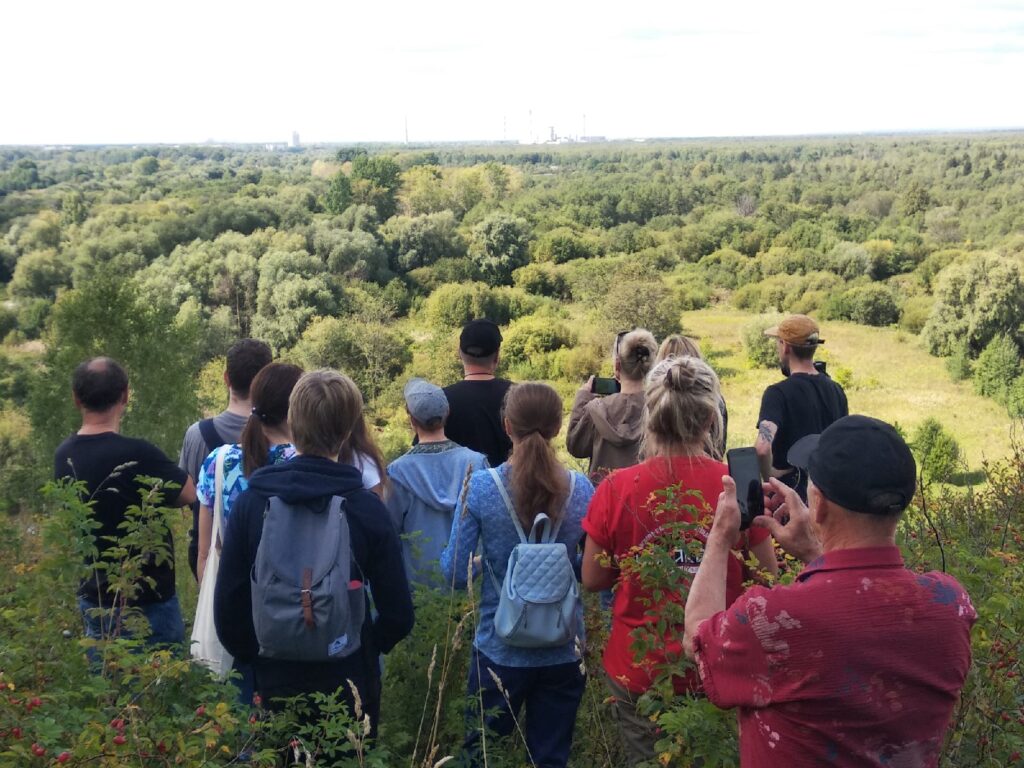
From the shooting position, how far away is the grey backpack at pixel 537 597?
2.79 metres

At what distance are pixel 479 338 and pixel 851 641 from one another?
2886 mm

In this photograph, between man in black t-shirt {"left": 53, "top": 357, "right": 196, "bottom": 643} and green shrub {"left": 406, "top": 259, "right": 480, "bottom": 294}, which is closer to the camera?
man in black t-shirt {"left": 53, "top": 357, "right": 196, "bottom": 643}

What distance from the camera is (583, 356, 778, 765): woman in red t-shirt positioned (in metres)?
2.42

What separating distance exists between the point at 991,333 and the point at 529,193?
61.7 meters

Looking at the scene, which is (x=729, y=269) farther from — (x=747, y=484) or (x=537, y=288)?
(x=747, y=484)

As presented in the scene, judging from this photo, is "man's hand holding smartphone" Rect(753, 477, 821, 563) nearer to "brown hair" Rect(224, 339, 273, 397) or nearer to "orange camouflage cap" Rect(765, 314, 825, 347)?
"brown hair" Rect(224, 339, 273, 397)

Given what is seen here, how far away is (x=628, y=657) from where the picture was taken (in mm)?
2533

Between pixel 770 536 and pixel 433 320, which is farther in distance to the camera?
pixel 433 320

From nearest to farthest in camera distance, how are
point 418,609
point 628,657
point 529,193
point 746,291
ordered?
point 628,657, point 418,609, point 746,291, point 529,193

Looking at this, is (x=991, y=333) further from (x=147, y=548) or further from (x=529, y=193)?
(x=529, y=193)

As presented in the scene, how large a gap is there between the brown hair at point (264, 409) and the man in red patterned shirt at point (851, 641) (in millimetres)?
1821

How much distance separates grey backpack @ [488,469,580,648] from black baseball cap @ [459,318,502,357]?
1581 millimetres


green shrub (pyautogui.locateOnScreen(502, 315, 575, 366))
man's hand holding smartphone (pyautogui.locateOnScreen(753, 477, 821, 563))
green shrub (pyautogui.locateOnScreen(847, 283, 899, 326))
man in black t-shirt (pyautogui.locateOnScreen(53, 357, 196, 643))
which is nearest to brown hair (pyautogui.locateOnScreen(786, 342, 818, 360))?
man's hand holding smartphone (pyautogui.locateOnScreen(753, 477, 821, 563))

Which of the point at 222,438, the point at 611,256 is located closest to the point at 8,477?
the point at 222,438
